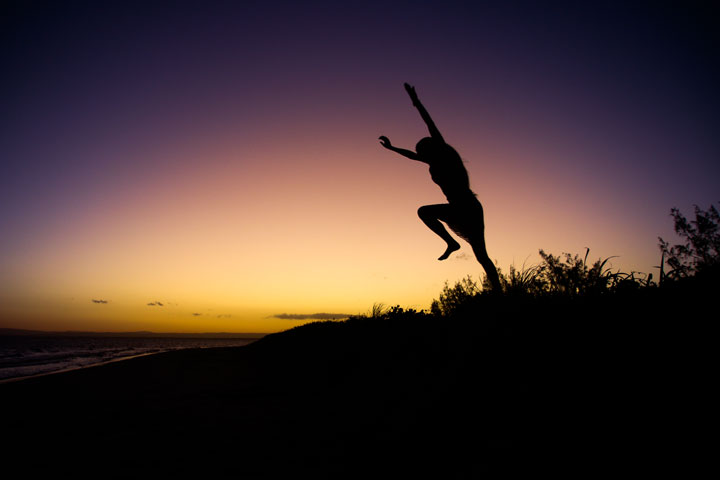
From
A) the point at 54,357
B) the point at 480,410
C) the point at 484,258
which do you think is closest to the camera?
the point at 480,410

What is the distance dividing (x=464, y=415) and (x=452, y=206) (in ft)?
11.4

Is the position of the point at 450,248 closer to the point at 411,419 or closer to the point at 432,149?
the point at 432,149

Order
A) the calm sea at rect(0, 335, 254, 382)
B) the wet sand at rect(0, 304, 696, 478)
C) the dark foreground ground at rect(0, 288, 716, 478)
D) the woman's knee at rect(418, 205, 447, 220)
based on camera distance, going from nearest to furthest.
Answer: the dark foreground ground at rect(0, 288, 716, 478), the wet sand at rect(0, 304, 696, 478), the woman's knee at rect(418, 205, 447, 220), the calm sea at rect(0, 335, 254, 382)

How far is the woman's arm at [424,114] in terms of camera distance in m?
4.98

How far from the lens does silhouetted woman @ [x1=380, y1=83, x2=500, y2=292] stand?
16.3 ft

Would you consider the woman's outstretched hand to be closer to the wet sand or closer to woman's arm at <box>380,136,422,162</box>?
woman's arm at <box>380,136,422,162</box>

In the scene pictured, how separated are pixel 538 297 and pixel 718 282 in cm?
154

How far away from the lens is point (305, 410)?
3.52 meters

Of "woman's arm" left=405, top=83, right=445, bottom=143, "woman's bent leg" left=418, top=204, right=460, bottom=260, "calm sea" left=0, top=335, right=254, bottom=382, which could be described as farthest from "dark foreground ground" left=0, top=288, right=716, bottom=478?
"calm sea" left=0, top=335, right=254, bottom=382

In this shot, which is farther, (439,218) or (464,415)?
(439,218)

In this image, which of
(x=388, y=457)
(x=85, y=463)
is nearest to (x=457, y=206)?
(x=388, y=457)

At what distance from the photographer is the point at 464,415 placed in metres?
2.07

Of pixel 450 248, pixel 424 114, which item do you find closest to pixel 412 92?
pixel 424 114

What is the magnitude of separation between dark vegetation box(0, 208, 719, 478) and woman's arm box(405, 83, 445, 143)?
8.87 feet
